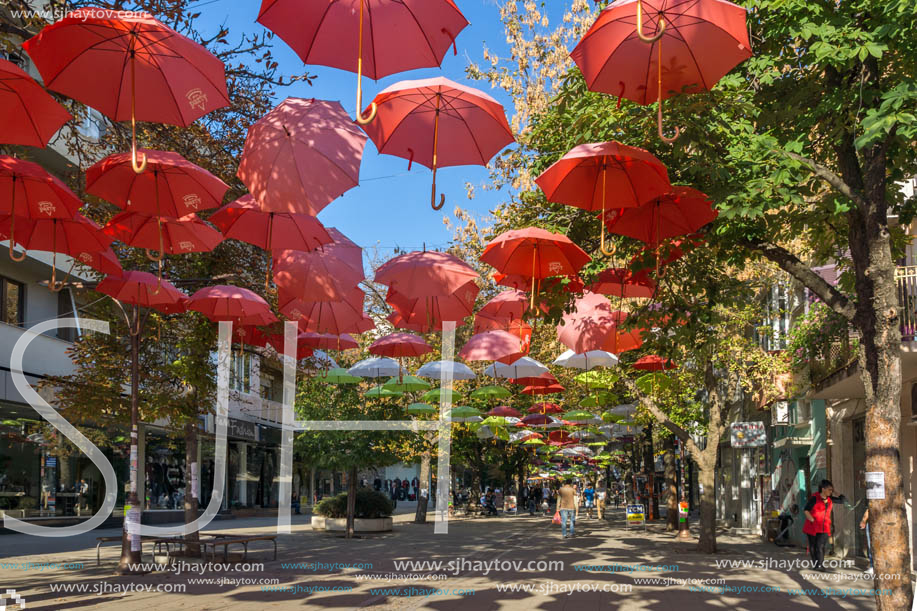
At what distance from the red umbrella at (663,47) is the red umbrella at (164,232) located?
18.9ft

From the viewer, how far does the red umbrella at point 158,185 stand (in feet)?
32.3

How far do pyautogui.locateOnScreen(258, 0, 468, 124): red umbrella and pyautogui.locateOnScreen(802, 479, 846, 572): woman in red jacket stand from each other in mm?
14619

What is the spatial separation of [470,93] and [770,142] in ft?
10.7

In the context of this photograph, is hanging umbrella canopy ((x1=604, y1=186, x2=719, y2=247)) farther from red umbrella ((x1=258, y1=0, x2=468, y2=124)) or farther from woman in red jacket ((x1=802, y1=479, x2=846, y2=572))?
woman in red jacket ((x1=802, y1=479, x2=846, y2=572))

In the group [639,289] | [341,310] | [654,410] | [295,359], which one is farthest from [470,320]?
[639,289]

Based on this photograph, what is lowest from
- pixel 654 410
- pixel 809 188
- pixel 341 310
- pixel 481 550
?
pixel 481 550

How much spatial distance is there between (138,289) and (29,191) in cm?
534

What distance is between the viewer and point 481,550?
22.6 meters

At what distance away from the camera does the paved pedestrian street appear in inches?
494

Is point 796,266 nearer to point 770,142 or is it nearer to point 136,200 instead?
point 770,142

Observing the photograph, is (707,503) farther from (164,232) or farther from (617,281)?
(164,232)

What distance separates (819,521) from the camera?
18.5 metres

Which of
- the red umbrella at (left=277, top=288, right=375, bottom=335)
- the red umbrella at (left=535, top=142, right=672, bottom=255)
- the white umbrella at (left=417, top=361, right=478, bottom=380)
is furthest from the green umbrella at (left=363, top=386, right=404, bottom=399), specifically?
the red umbrella at (left=535, top=142, right=672, bottom=255)

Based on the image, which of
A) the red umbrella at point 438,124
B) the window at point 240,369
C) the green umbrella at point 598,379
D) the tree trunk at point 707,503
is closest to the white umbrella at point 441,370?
the green umbrella at point 598,379
